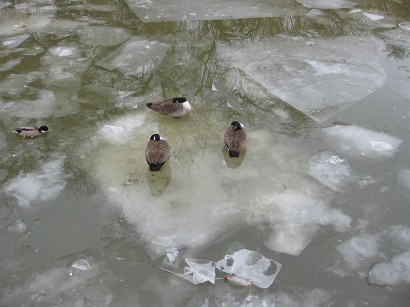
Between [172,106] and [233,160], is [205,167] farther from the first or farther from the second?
[172,106]

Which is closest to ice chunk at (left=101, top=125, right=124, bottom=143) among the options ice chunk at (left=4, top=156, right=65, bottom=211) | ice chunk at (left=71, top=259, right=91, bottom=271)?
ice chunk at (left=4, top=156, right=65, bottom=211)

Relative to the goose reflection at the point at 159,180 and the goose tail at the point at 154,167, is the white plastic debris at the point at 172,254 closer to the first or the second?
the goose reflection at the point at 159,180

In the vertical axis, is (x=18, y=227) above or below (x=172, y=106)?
below

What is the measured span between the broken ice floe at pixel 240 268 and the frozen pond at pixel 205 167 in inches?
0.5

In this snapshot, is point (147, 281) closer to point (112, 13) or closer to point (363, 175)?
point (363, 175)

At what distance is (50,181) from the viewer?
447 centimetres

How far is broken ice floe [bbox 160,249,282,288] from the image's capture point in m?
3.50

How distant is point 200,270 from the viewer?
3574 mm

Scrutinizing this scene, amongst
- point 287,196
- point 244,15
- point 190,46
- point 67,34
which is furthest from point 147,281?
point 244,15

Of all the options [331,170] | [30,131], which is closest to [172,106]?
[30,131]

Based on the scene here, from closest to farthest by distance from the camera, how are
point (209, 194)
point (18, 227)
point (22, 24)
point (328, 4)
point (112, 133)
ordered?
point (18, 227) → point (209, 194) → point (112, 133) → point (22, 24) → point (328, 4)

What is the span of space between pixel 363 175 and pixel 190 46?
4.01 m

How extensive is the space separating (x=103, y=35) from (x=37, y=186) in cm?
407

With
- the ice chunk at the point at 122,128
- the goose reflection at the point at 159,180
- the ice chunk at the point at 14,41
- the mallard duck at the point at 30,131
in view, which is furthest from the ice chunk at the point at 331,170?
the ice chunk at the point at 14,41
